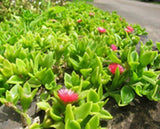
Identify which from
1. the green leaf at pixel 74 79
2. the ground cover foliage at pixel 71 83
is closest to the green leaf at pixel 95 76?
the ground cover foliage at pixel 71 83

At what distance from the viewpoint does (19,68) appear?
3.68 feet

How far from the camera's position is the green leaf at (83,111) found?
2.82ft

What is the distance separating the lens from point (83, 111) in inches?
34.3

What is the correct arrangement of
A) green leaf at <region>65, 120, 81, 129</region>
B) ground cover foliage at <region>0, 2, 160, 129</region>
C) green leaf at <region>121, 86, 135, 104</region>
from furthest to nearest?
green leaf at <region>121, 86, 135, 104</region>, ground cover foliage at <region>0, 2, 160, 129</region>, green leaf at <region>65, 120, 81, 129</region>

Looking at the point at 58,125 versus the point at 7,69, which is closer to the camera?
the point at 58,125

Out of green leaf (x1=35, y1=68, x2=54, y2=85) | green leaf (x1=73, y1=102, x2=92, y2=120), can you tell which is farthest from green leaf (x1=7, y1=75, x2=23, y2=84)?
green leaf (x1=73, y1=102, x2=92, y2=120)

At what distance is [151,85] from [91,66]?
434mm

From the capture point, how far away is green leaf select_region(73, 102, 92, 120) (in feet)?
2.82

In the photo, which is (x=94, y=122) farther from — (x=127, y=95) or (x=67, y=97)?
(x=127, y=95)

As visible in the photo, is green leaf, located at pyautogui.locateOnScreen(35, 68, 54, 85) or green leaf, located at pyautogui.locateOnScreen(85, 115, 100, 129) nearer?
green leaf, located at pyautogui.locateOnScreen(85, 115, 100, 129)

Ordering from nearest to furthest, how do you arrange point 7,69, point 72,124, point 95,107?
point 72,124
point 95,107
point 7,69

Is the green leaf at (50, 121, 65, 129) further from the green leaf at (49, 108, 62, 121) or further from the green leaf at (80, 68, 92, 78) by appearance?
the green leaf at (80, 68, 92, 78)

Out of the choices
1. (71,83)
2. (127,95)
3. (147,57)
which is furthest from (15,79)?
(147,57)

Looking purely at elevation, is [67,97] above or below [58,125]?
above
